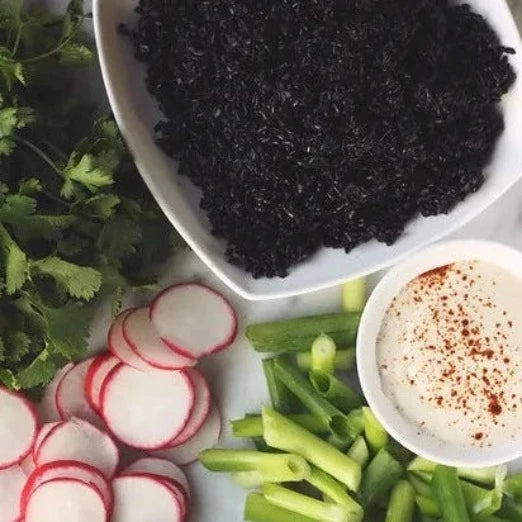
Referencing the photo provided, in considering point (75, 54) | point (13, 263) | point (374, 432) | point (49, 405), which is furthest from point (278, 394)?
point (75, 54)

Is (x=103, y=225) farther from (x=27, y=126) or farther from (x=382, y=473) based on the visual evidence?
(x=382, y=473)

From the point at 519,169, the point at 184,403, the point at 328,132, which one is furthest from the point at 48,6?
the point at 519,169

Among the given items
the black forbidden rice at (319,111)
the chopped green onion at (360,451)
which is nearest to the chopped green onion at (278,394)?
the chopped green onion at (360,451)

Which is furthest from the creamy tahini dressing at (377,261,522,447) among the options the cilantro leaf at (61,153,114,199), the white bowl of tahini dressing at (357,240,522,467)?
the cilantro leaf at (61,153,114,199)

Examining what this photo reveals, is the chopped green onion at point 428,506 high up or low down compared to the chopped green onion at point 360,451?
down

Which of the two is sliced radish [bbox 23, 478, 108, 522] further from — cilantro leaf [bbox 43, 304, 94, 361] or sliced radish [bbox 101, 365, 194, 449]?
cilantro leaf [bbox 43, 304, 94, 361]

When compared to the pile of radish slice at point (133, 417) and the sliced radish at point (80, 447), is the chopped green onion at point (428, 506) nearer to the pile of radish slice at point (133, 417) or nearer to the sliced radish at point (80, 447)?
the pile of radish slice at point (133, 417)
